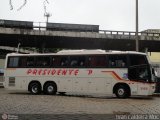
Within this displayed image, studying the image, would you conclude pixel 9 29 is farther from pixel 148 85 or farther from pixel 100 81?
pixel 148 85

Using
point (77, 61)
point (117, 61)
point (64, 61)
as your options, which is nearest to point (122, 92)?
point (117, 61)

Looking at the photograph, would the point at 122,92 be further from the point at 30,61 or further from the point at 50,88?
the point at 30,61

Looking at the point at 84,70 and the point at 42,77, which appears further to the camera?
the point at 42,77

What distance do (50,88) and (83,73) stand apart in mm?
2960

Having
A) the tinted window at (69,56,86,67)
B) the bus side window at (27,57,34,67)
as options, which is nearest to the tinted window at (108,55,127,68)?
the tinted window at (69,56,86,67)

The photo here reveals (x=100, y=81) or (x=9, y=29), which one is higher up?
(x=9, y=29)

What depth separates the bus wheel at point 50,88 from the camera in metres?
27.1

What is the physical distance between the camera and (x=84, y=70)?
25.8 meters

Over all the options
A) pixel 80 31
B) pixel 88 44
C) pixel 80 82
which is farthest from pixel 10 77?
pixel 88 44

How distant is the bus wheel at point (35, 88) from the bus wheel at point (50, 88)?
1.75 feet

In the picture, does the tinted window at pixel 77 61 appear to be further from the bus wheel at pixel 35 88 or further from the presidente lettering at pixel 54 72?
the bus wheel at pixel 35 88

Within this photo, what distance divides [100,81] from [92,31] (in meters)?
25.0

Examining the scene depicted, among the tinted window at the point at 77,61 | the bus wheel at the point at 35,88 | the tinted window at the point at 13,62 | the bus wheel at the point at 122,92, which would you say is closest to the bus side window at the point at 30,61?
the tinted window at the point at 13,62

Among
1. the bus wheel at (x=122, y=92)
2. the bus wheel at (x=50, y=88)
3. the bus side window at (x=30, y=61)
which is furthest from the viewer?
the bus side window at (x=30, y=61)
